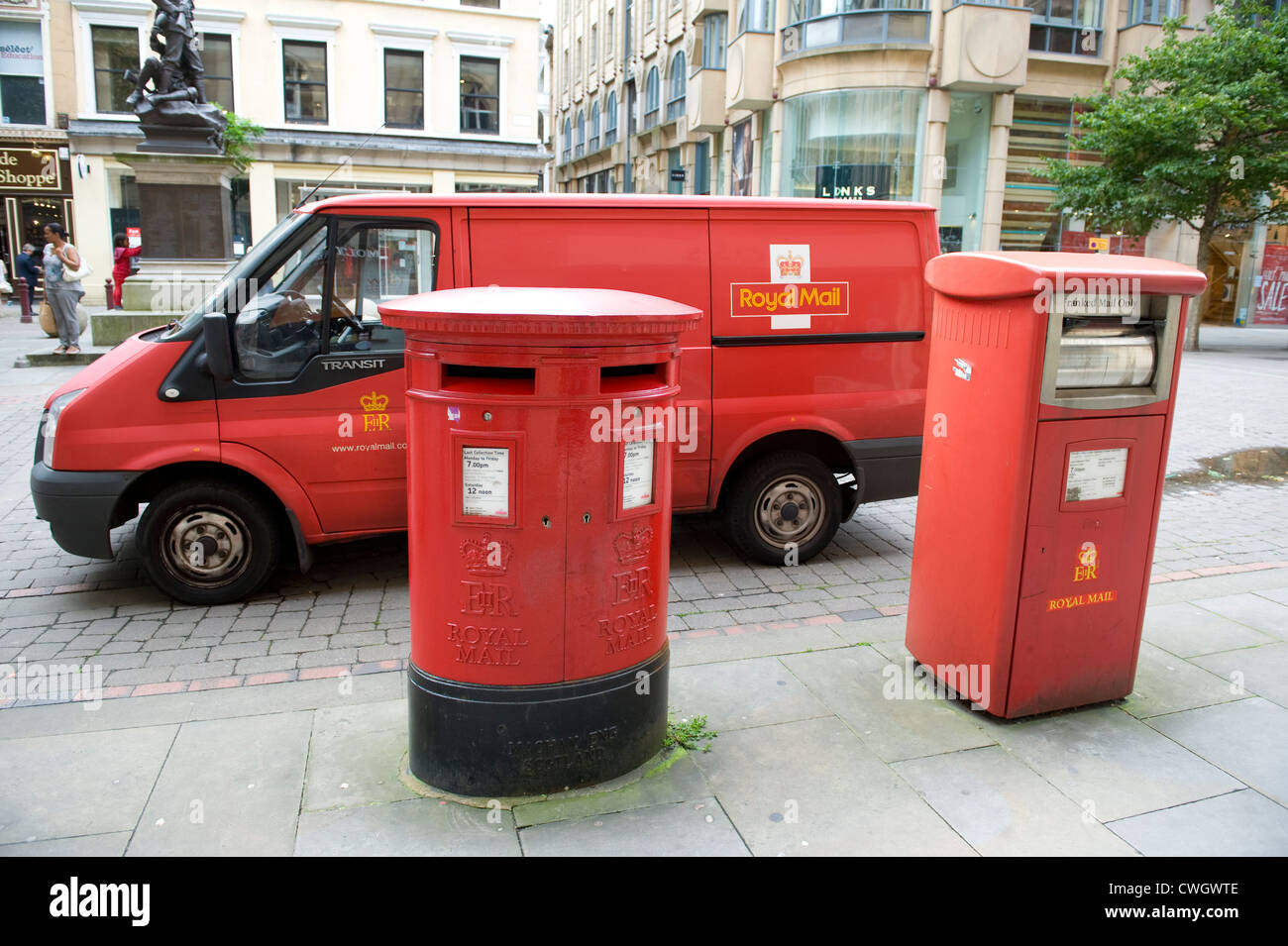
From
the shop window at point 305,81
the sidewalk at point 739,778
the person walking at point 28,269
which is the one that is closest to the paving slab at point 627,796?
Answer: the sidewalk at point 739,778

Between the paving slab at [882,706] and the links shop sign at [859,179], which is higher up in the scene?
the links shop sign at [859,179]

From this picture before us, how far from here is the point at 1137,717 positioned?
3996 millimetres

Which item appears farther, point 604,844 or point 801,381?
point 801,381

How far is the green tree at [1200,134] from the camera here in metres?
20.6

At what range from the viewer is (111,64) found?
32.2 m

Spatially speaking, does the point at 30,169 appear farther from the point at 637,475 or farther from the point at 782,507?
the point at 637,475

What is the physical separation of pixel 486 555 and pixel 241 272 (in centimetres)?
303

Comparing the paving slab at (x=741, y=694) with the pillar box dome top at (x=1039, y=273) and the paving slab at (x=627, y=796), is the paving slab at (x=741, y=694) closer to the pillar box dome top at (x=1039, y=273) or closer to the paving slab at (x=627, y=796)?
the paving slab at (x=627, y=796)

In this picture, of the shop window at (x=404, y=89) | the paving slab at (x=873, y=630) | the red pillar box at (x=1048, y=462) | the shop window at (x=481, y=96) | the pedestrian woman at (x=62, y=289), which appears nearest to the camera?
the red pillar box at (x=1048, y=462)

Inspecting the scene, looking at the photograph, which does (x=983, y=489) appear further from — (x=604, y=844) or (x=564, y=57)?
(x=564, y=57)

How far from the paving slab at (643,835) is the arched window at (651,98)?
139 feet

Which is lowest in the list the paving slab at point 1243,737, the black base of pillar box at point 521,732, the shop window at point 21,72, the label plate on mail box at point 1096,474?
the paving slab at point 1243,737

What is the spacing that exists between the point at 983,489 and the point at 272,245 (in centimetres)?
394
